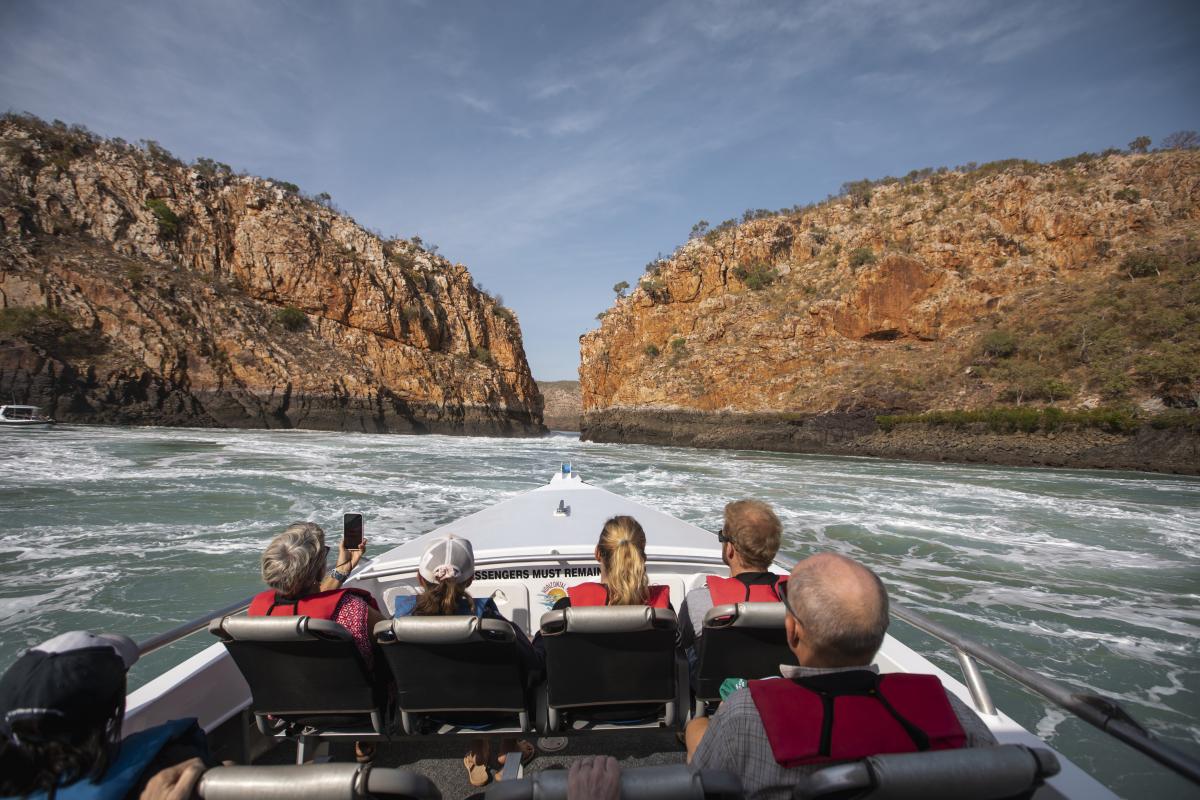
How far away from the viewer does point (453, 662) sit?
2100 millimetres

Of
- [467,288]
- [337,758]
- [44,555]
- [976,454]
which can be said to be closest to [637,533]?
[337,758]

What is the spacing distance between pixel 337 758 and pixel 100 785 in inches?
82.3

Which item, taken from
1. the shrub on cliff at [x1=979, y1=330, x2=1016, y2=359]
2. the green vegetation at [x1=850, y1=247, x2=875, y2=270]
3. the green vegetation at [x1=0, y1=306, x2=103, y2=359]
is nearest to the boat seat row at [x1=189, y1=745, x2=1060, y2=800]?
the shrub on cliff at [x1=979, y1=330, x2=1016, y2=359]

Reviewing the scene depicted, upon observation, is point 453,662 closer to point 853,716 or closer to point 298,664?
point 298,664

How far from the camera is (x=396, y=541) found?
28.3 feet

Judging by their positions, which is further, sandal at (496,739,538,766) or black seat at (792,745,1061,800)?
sandal at (496,739,538,766)

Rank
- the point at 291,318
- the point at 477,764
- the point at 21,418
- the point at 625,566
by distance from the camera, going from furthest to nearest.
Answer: the point at 291,318 → the point at 21,418 → the point at 477,764 → the point at 625,566

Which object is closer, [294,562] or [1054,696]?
[1054,696]

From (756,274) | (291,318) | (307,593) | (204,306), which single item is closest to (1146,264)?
(756,274)

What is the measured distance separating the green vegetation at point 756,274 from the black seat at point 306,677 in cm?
5155

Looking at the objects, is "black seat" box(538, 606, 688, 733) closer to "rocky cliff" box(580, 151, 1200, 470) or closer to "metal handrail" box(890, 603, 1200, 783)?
"metal handrail" box(890, 603, 1200, 783)

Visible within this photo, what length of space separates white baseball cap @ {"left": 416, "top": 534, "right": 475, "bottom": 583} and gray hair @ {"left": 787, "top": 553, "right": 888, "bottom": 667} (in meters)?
1.33

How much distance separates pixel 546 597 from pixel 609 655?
137 cm

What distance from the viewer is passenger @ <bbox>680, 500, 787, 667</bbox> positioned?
7.29ft
